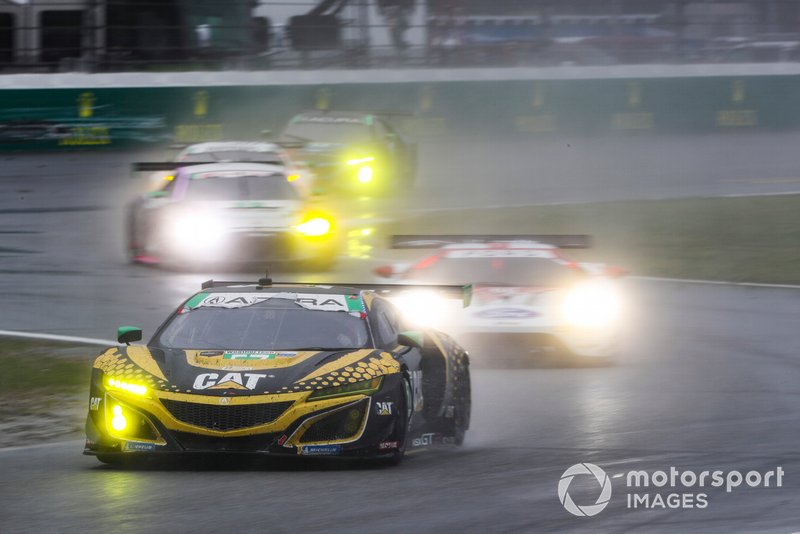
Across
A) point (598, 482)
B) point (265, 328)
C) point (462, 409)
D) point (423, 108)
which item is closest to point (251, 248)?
point (462, 409)

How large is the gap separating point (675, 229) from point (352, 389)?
16.0 metres

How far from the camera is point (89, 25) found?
80.1 feet

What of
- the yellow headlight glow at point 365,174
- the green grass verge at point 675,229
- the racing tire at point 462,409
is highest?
the racing tire at point 462,409

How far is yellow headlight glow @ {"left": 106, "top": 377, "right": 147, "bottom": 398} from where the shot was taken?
740 centimetres

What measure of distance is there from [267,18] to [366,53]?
76.2 inches

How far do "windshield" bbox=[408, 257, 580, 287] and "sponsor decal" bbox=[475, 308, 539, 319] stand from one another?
464mm

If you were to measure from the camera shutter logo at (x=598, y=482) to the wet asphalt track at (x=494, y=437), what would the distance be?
48 millimetres

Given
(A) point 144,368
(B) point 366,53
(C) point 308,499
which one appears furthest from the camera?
(B) point 366,53

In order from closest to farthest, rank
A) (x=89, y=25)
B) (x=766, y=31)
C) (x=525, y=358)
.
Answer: (x=525, y=358)
(x=89, y=25)
(x=766, y=31)

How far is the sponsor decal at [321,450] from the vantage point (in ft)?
23.8

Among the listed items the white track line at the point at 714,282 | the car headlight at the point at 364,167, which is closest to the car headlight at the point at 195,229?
the white track line at the point at 714,282

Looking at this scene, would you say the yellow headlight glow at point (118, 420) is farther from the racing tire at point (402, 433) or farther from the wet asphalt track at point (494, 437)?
the racing tire at point (402, 433)

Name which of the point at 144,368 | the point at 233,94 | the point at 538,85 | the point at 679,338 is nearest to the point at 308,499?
the point at 144,368

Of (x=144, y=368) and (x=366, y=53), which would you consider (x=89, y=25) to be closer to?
(x=366, y=53)
